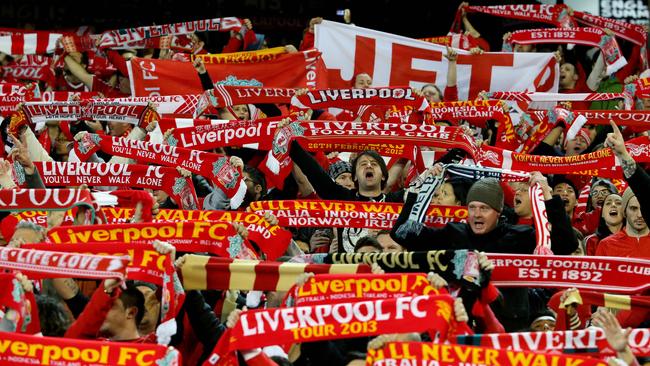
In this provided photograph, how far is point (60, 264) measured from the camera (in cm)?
670

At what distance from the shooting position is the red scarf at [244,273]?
23.4 feet

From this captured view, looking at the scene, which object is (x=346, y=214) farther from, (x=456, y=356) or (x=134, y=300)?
(x=456, y=356)

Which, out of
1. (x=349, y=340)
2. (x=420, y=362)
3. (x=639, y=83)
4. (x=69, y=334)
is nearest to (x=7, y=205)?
(x=69, y=334)

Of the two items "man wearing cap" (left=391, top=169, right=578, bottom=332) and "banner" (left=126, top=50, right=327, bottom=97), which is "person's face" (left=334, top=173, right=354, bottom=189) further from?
"banner" (left=126, top=50, right=327, bottom=97)

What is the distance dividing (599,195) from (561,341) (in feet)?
13.0

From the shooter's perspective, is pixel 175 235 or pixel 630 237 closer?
pixel 175 235

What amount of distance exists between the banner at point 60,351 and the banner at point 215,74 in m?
6.75

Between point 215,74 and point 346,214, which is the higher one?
point 215,74

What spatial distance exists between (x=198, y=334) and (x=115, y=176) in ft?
8.15

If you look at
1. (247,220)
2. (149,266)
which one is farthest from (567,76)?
(149,266)

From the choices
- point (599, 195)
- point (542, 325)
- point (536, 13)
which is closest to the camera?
point (542, 325)

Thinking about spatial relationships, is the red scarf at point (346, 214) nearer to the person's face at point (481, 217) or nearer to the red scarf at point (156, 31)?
the person's face at point (481, 217)

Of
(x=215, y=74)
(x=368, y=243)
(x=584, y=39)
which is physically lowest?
(x=368, y=243)

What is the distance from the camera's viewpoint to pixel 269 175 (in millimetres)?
10031
